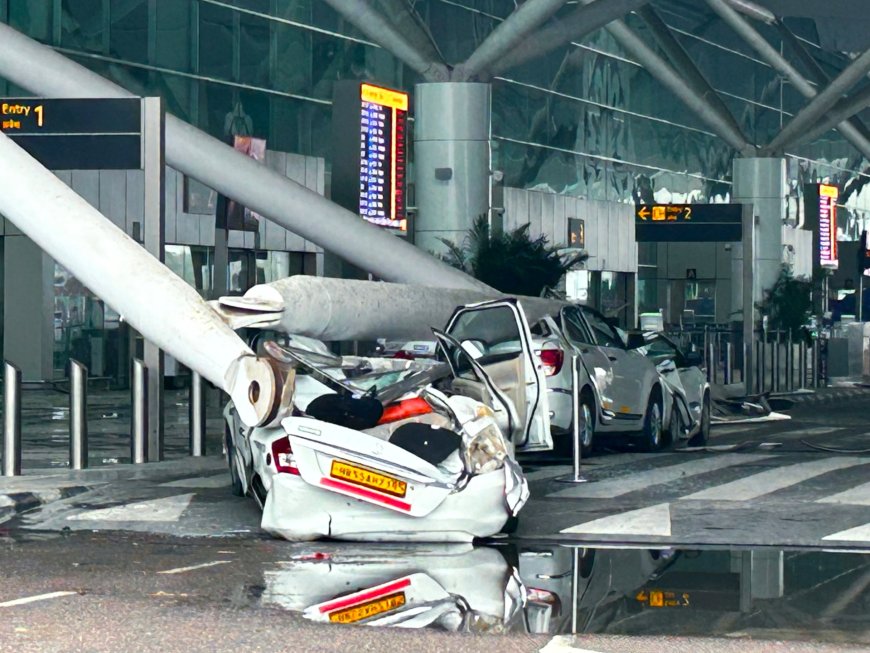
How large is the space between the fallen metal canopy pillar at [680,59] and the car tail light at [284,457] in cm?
3276

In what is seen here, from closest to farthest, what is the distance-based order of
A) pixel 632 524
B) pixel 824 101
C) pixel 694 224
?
1. pixel 632 524
2. pixel 694 224
3. pixel 824 101

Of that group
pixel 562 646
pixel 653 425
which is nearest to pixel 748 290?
pixel 653 425

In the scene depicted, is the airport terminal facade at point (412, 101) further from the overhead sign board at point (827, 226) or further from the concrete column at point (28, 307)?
the overhead sign board at point (827, 226)

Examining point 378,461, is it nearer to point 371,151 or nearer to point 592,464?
point 592,464

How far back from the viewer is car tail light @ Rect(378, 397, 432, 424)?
37.1 ft

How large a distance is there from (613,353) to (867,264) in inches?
1231

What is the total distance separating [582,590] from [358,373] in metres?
3.47

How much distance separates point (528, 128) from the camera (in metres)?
45.5

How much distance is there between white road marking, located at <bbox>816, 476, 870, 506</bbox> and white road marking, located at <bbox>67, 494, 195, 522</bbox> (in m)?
4.68

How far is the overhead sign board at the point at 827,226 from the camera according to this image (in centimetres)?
6038

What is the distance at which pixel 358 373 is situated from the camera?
12.1m

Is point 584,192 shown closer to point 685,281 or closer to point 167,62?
point 685,281

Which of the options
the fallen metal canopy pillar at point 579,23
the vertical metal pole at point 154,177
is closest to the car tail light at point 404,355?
the vertical metal pole at point 154,177

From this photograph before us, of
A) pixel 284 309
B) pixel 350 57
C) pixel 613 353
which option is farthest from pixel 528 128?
pixel 284 309
